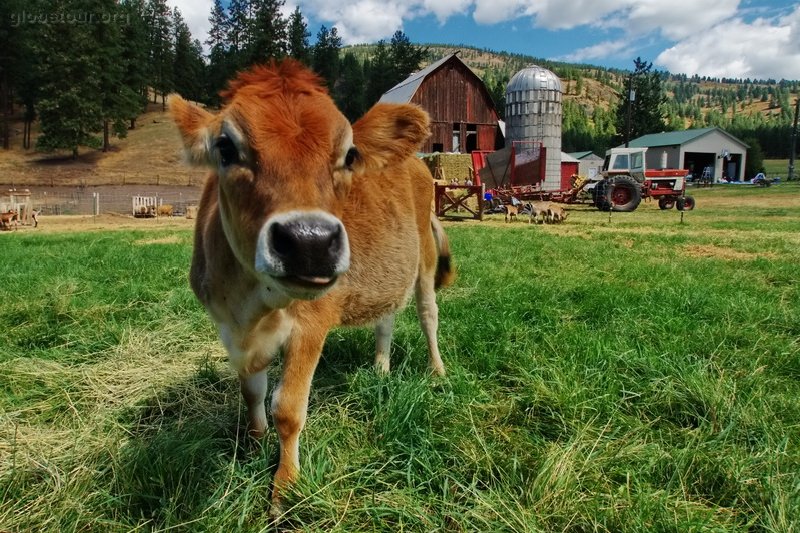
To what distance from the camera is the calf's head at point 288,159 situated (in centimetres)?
182

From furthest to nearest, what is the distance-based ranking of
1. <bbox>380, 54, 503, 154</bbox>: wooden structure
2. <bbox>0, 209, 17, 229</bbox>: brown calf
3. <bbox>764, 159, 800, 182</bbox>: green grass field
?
<bbox>764, 159, 800, 182</bbox>: green grass field → <bbox>380, 54, 503, 154</bbox>: wooden structure → <bbox>0, 209, 17, 229</bbox>: brown calf

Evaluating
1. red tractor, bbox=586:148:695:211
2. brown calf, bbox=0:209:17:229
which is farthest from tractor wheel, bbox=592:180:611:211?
brown calf, bbox=0:209:17:229

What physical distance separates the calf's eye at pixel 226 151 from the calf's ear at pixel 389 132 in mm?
710

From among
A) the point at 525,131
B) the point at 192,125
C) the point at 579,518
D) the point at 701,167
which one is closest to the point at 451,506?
the point at 579,518

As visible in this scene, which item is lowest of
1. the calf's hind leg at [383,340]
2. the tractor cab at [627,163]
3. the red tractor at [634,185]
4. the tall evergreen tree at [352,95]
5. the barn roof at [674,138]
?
the calf's hind leg at [383,340]

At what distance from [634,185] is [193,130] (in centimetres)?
2520

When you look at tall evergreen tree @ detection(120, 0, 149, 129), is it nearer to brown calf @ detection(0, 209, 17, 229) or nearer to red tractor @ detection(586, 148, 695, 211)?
brown calf @ detection(0, 209, 17, 229)

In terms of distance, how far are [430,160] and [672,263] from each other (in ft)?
66.1

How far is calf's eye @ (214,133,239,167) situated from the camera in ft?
7.22

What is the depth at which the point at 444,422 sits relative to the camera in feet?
9.71

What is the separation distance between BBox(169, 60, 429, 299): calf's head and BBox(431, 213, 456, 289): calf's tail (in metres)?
2.23

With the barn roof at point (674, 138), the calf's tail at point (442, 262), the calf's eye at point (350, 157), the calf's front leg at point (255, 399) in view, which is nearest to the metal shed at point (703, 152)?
the barn roof at point (674, 138)

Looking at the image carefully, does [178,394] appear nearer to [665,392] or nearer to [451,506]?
[451,506]

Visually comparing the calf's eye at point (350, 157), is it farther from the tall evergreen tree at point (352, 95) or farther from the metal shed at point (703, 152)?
the metal shed at point (703, 152)
